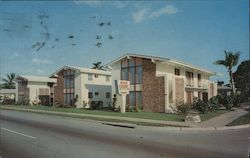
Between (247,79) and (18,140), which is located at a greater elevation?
(247,79)

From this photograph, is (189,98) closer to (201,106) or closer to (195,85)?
(195,85)

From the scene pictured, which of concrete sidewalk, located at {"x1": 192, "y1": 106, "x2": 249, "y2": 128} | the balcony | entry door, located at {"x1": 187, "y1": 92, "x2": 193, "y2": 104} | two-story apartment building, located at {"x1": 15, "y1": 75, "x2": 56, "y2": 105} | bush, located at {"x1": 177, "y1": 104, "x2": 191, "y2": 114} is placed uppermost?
the balcony

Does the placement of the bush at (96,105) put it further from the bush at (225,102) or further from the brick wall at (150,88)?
the bush at (225,102)

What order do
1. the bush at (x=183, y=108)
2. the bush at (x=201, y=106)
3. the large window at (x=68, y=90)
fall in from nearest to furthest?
the large window at (x=68, y=90)
the bush at (x=183, y=108)
the bush at (x=201, y=106)

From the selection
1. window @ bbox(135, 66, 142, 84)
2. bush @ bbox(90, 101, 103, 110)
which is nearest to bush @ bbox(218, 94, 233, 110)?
window @ bbox(135, 66, 142, 84)

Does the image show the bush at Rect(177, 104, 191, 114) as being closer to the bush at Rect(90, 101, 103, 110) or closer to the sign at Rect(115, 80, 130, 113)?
the sign at Rect(115, 80, 130, 113)

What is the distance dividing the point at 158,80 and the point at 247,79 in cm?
1314

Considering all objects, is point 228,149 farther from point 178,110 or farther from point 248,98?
point 248,98

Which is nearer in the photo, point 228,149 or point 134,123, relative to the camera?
point 228,149

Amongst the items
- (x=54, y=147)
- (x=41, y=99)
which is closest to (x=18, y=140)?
(x=41, y=99)

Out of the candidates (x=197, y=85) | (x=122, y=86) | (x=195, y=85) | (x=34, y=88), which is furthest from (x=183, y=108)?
(x=122, y=86)

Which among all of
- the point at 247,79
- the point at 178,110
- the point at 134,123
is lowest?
the point at 134,123

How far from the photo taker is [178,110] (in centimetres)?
978

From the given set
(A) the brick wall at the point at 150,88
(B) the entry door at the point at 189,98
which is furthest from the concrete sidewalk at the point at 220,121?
(A) the brick wall at the point at 150,88
